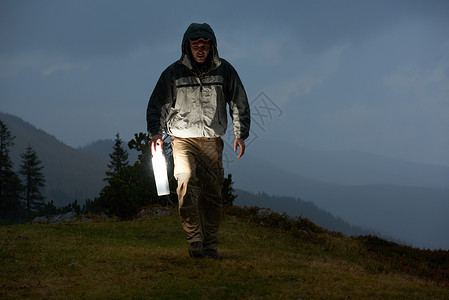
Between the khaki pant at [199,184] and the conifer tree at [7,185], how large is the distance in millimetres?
52898

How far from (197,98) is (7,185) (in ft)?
178

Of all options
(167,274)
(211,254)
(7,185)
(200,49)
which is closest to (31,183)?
(7,185)

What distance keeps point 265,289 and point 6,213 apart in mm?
56638

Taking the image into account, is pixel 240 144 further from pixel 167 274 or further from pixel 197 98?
pixel 167 274

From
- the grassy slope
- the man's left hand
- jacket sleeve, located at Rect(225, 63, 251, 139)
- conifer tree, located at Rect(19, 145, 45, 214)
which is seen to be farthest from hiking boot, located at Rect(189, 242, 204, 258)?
conifer tree, located at Rect(19, 145, 45, 214)

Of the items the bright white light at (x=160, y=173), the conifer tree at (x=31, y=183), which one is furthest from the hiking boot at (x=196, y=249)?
the conifer tree at (x=31, y=183)

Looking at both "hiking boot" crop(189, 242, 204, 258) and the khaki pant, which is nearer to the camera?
the khaki pant

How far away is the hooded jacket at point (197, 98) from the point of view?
271 inches

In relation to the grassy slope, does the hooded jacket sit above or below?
above

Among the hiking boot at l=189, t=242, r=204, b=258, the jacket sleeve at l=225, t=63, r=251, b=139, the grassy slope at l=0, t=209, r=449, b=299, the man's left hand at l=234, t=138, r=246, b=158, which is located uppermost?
the jacket sleeve at l=225, t=63, r=251, b=139

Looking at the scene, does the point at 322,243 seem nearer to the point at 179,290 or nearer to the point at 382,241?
the point at 382,241

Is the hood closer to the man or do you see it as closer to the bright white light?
the man

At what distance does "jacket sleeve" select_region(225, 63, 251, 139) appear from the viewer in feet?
23.7

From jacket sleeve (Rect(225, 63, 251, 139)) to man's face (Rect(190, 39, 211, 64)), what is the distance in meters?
0.55
